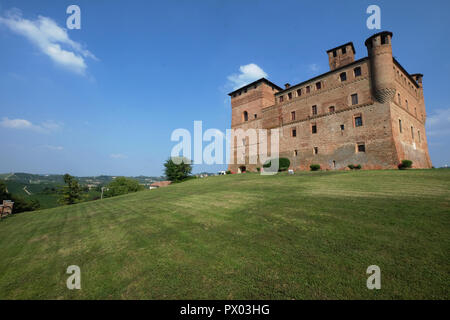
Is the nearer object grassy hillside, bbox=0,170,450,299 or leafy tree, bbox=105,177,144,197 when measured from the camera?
grassy hillside, bbox=0,170,450,299

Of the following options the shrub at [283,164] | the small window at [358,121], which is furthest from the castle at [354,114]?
the shrub at [283,164]

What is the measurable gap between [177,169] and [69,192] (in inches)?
943

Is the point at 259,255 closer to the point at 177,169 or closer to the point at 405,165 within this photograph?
the point at 405,165

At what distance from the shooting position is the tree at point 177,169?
2040 inches

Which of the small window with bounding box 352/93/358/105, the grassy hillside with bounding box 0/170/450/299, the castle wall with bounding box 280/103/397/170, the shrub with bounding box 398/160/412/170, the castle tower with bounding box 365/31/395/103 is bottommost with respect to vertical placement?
the grassy hillside with bounding box 0/170/450/299

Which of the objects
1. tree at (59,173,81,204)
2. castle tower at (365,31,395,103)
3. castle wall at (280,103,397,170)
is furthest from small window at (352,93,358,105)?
tree at (59,173,81,204)

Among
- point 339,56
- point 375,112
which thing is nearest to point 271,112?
point 339,56

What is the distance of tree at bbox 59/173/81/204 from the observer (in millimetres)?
36938

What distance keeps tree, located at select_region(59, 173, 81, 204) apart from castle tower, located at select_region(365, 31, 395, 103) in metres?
54.2

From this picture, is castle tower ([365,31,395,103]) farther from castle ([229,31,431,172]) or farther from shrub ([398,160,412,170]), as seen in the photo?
shrub ([398,160,412,170])

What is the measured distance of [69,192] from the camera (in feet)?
122

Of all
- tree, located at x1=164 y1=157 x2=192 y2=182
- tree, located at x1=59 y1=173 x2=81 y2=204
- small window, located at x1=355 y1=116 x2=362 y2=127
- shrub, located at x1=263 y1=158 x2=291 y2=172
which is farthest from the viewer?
tree, located at x1=164 y1=157 x2=192 y2=182

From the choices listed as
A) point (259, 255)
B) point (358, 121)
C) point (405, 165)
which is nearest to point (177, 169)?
point (358, 121)
